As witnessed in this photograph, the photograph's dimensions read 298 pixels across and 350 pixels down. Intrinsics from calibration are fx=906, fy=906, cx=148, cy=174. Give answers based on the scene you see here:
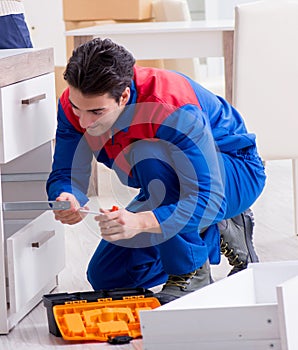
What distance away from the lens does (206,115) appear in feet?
6.17

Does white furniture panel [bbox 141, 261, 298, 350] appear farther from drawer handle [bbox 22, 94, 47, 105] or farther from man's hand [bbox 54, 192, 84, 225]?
drawer handle [bbox 22, 94, 47, 105]

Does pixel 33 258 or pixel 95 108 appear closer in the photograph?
pixel 95 108

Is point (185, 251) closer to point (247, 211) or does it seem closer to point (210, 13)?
point (247, 211)

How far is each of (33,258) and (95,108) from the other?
431 millimetres

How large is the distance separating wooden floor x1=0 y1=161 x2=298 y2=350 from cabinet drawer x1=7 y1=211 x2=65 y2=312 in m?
0.05

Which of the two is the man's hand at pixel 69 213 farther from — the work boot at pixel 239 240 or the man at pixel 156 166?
the work boot at pixel 239 240

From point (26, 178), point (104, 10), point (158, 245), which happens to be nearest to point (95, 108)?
point (158, 245)

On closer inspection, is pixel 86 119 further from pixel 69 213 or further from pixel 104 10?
pixel 104 10

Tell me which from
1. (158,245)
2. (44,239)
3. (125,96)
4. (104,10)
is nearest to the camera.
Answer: (125,96)

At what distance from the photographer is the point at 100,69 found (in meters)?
1.72

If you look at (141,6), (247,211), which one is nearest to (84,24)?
(141,6)

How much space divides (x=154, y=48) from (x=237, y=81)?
1.67 ft

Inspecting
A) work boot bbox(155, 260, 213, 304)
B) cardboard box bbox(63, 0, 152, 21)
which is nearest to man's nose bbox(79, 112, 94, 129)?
work boot bbox(155, 260, 213, 304)

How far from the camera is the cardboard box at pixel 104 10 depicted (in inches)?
184
